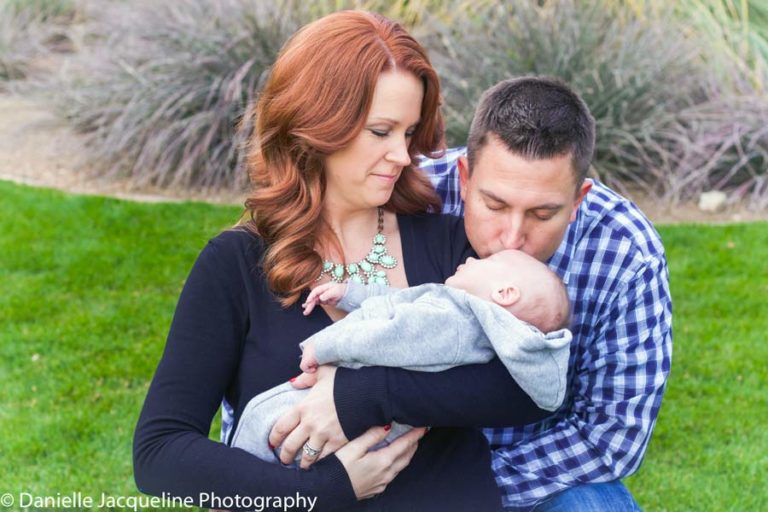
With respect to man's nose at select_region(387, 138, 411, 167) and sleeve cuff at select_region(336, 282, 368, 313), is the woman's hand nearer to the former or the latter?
sleeve cuff at select_region(336, 282, 368, 313)

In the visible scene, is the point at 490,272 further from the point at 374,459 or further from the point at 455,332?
the point at 374,459

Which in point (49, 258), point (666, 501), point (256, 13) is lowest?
point (49, 258)

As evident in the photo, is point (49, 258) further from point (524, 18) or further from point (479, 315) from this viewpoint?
point (479, 315)

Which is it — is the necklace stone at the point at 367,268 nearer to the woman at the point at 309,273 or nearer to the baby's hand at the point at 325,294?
the woman at the point at 309,273

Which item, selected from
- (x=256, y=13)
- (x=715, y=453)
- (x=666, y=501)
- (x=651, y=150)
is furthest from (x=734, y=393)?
(x=256, y=13)

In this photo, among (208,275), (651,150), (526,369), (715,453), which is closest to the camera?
(526,369)

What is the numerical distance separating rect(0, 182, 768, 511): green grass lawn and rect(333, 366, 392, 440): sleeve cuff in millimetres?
1778

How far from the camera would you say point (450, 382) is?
225cm

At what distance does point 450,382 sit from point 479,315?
0.18 meters

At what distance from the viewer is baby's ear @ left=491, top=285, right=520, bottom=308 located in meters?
2.24

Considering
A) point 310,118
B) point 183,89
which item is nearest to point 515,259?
point 310,118

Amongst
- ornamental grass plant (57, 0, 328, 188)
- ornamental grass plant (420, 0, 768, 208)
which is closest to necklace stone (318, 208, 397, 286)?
ornamental grass plant (420, 0, 768, 208)

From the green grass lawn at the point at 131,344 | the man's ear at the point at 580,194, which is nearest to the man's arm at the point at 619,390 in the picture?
the man's ear at the point at 580,194

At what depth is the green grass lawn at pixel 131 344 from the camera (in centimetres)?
384
